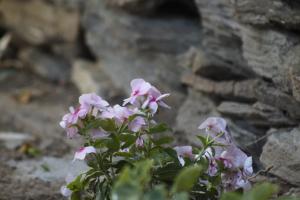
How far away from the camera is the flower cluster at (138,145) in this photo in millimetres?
2221

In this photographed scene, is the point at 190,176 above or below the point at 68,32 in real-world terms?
below

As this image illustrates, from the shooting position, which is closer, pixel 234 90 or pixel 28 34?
pixel 234 90

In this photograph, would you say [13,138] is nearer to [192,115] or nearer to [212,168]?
[192,115]

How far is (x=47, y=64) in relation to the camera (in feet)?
17.0

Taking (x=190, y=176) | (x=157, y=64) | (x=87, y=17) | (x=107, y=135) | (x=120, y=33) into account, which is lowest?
(x=190, y=176)

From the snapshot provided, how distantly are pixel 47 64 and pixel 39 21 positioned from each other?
329 millimetres

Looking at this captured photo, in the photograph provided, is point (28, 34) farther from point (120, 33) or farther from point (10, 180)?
point (10, 180)

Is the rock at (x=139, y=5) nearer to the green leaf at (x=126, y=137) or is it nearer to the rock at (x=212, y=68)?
the rock at (x=212, y=68)

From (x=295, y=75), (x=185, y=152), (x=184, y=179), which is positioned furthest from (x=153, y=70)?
(x=184, y=179)

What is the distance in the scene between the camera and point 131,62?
427cm

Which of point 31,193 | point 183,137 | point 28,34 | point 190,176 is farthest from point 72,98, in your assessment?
point 190,176

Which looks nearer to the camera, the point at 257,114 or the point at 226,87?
the point at 257,114

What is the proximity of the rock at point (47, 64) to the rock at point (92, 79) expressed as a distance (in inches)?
7.9

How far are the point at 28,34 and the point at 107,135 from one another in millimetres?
3210
